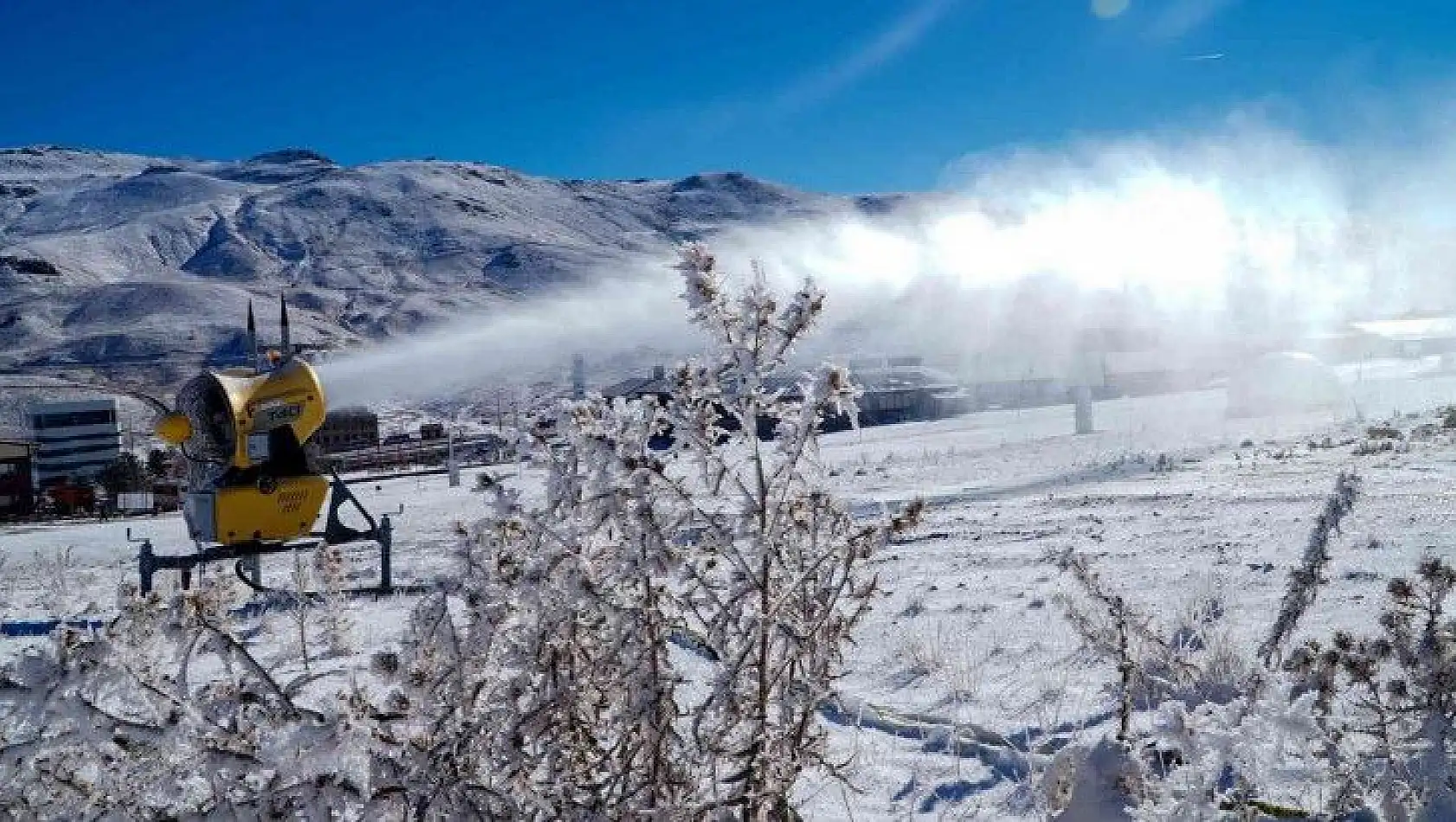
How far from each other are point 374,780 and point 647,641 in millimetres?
511

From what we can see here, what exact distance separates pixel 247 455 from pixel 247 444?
0.27 feet

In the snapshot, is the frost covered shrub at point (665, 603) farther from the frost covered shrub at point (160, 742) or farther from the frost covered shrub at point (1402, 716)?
the frost covered shrub at point (1402, 716)

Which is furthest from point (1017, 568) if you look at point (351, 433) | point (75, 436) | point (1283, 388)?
point (75, 436)

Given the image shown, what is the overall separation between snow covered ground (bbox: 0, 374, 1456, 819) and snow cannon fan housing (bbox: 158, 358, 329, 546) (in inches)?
38.0

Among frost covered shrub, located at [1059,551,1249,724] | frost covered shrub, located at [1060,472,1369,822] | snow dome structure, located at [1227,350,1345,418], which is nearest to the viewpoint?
frost covered shrub, located at [1060,472,1369,822]

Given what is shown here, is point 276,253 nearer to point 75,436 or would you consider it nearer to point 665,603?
point 75,436

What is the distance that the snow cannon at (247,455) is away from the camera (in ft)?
22.3

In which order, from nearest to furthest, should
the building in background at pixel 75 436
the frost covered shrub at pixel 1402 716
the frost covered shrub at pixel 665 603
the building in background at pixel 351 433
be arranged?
the frost covered shrub at pixel 665 603
the frost covered shrub at pixel 1402 716
the building in background at pixel 351 433
the building in background at pixel 75 436

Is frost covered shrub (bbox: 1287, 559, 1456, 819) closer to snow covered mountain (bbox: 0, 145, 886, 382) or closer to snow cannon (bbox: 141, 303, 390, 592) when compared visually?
snow cannon (bbox: 141, 303, 390, 592)

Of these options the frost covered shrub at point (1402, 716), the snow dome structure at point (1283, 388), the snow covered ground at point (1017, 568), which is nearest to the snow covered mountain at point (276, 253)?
the snow dome structure at point (1283, 388)

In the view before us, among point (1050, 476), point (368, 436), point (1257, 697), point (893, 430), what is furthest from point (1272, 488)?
point (368, 436)

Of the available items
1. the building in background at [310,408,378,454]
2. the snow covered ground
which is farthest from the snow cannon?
the building in background at [310,408,378,454]

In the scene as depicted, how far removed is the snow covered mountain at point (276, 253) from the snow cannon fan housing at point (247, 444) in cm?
6897

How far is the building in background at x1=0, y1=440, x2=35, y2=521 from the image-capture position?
1065 inches
